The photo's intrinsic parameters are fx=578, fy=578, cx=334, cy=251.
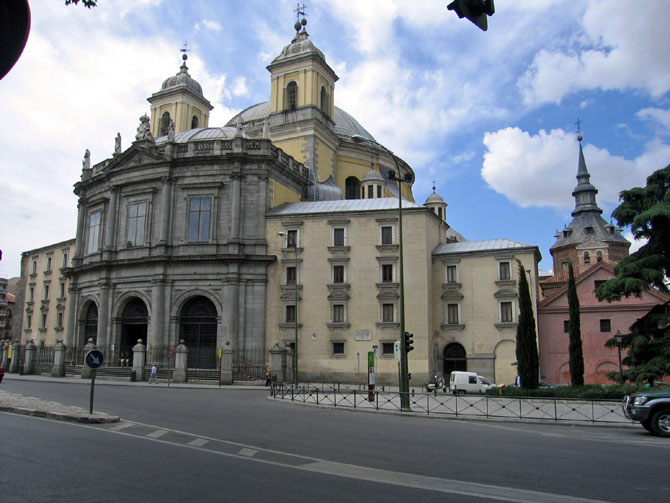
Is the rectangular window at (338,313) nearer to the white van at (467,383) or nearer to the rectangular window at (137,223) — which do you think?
the white van at (467,383)

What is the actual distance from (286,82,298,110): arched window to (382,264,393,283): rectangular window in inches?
797

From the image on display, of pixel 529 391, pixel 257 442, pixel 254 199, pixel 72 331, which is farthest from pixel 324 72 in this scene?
pixel 257 442

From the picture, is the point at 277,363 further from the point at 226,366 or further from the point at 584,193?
the point at 584,193

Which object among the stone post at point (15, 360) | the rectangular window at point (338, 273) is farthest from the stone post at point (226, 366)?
the stone post at point (15, 360)

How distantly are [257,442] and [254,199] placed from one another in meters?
31.6

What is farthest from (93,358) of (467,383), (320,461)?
(467,383)

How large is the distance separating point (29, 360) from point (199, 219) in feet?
58.6

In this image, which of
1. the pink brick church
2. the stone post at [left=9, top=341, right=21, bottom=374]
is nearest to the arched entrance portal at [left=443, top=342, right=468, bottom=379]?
the pink brick church

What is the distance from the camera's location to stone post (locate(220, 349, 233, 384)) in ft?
117

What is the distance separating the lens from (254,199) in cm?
4272

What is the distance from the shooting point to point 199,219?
4312cm

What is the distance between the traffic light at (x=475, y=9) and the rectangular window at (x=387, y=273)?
35163 millimetres

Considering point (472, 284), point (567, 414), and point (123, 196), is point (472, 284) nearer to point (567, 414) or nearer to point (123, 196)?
point (567, 414)

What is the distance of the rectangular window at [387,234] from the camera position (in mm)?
40875
